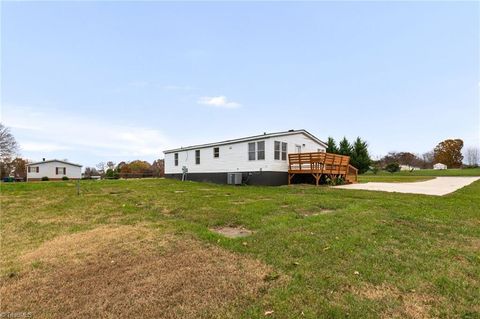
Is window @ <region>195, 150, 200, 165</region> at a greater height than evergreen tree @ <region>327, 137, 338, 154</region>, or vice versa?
evergreen tree @ <region>327, 137, 338, 154</region>

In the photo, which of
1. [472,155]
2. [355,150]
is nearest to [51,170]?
[355,150]

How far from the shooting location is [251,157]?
1691 centimetres

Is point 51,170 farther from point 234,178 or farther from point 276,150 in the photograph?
point 276,150

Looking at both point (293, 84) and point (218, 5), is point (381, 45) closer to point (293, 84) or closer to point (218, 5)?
point (293, 84)

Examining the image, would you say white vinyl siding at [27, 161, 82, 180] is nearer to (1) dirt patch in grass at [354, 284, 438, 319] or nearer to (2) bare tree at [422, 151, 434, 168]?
(1) dirt patch in grass at [354, 284, 438, 319]

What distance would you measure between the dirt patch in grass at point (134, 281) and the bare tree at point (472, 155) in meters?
91.0

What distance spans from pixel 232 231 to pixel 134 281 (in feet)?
7.69

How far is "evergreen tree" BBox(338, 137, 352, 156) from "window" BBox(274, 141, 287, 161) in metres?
15.7

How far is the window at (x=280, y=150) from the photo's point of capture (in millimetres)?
16453

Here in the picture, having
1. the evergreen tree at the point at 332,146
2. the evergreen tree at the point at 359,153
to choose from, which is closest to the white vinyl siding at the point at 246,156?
the evergreen tree at the point at 332,146

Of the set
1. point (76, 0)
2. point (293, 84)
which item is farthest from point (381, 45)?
point (76, 0)

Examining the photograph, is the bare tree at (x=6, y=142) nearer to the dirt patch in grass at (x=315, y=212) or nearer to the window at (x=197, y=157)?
the window at (x=197, y=157)

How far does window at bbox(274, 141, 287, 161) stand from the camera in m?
16.5

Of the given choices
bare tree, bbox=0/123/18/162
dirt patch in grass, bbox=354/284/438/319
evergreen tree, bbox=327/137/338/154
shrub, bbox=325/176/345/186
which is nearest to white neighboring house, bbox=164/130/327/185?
shrub, bbox=325/176/345/186
